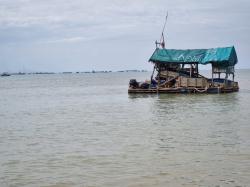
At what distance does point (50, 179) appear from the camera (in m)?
9.47

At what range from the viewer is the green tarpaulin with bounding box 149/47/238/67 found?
34.6 meters

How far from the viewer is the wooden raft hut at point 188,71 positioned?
114 feet

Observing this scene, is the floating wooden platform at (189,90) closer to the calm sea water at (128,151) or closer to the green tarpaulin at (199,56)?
the green tarpaulin at (199,56)

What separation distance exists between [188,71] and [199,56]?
5.50ft

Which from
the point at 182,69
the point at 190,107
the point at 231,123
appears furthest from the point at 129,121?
the point at 182,69

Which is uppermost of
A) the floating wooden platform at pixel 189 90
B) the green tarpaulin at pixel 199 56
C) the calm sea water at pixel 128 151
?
the green tarpaulin at pixel 199 56

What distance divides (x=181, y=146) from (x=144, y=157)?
172 cm

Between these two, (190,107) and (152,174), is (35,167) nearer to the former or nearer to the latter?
(152,174)

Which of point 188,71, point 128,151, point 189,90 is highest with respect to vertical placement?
point 188,71

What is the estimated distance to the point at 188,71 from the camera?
36.4m

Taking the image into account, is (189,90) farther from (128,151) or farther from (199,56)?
(128,151)

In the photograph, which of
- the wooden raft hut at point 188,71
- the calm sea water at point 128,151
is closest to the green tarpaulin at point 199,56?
the wooden raft hut at point 188,71

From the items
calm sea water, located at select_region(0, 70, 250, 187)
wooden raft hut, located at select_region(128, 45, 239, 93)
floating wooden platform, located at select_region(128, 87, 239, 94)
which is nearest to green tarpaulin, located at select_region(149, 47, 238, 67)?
wooden raft hut, located at select_region(128, 45, 239, 93)

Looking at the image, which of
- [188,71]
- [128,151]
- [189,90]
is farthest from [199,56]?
[128,151]
